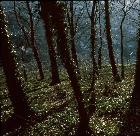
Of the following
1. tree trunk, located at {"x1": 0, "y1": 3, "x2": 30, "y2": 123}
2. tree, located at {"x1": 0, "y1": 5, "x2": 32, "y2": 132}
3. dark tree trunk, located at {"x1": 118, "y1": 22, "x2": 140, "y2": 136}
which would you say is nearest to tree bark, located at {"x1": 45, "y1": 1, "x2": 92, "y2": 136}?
dark tree trunk, located at {"x1": 118, "y1": 22, "x2": 140, "y2": 136}

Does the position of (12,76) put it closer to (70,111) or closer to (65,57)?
(70,111)

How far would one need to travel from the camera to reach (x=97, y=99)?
20.8 metres

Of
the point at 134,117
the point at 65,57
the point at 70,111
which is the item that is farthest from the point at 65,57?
the point at 70,111

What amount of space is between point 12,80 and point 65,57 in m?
5.98

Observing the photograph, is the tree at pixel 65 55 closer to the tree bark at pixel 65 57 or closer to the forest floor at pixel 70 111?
the tree bark at pixel 65 57

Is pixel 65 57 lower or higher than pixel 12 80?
higher

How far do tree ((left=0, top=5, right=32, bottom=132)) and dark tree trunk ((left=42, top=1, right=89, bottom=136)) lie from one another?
4850 millimetres

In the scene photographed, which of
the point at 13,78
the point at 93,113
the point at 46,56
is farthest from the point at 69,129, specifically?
the point at 46,56

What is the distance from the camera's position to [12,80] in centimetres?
1881

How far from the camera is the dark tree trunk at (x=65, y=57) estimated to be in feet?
41.8

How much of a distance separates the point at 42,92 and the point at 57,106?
6.36 meters

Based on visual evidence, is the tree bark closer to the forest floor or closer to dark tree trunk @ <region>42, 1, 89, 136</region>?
dark tree trunk @ <region>42, 1, 89, 136</region>

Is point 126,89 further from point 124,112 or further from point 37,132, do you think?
point 37,132

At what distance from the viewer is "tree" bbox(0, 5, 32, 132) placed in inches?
727
